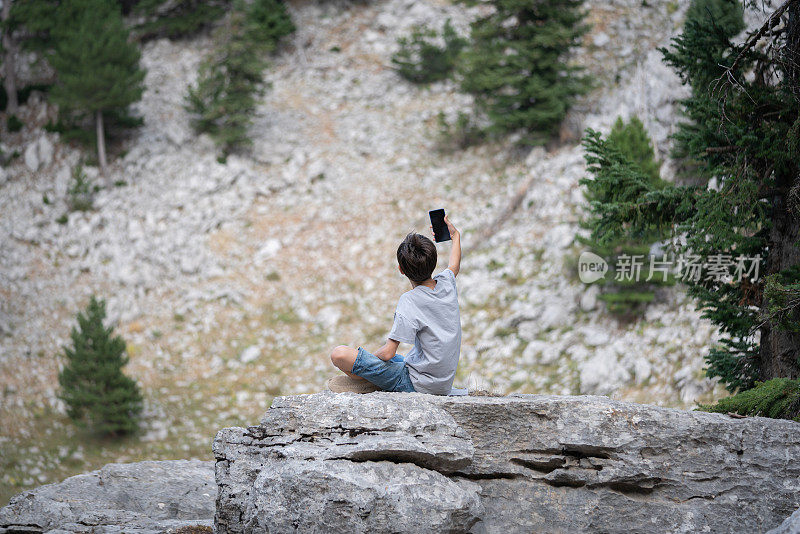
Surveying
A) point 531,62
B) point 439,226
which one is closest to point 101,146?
point 531,62

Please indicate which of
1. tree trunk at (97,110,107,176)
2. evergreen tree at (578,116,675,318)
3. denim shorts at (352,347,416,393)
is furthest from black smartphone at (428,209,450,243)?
tree trunk at (97,110,107,176)

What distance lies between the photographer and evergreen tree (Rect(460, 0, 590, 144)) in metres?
18.4

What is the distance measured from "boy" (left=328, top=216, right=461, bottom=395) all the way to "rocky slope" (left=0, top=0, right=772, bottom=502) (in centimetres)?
768

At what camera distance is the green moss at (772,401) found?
516 cm

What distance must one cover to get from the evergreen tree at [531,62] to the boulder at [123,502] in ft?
48.7

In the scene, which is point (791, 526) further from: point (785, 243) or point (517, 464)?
point (785, 243)

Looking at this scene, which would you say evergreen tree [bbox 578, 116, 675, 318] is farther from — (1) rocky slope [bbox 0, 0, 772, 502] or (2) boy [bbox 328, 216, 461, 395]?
(2) boy [bbox 328, 216, 461, 395]

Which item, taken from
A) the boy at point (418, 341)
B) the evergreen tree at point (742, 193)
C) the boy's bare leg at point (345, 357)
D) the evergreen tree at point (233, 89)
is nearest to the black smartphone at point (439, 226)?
the boy at point (418, 341)

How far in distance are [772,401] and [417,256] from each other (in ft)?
11.2

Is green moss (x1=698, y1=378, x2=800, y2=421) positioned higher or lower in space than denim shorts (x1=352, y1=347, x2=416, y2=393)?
lower

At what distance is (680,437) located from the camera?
4.51 meters

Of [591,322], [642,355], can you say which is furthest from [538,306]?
[642,355]

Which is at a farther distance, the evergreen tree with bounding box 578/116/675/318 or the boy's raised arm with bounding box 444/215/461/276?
the evergreen tree with bounding box 578/116/675/318

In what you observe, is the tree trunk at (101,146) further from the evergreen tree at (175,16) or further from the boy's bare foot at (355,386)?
the boy's bare foot at (355,386)
